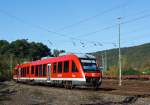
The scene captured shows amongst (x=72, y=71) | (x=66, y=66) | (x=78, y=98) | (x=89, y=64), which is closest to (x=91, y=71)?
(x=89, y=64)

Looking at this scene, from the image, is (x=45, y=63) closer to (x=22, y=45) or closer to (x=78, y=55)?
(x=78, y=55)

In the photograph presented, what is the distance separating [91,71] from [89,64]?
799 mm

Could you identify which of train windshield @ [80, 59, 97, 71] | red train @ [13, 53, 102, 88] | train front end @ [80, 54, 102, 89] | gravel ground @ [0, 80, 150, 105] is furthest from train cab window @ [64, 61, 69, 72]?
gravel ground @ [0, 80, 150, 105]

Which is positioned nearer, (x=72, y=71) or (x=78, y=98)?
(x=78, y=98)

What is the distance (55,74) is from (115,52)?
5249 inches

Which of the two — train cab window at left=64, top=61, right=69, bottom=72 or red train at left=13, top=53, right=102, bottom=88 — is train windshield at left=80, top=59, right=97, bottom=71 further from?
train cab window at left=64, top=61, right=69, bottom=72

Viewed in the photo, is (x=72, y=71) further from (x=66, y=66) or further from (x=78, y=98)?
(x=78, y=98)

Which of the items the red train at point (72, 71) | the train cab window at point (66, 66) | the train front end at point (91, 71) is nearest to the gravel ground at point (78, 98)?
the train front end at point (91, 71)

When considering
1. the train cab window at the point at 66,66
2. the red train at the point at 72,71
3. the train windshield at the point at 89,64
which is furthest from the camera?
the train cab window at the point at 66,66

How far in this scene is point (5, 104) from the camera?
18641 mm

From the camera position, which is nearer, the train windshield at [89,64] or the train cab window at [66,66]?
the train windshield at [89,64]

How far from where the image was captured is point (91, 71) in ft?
100

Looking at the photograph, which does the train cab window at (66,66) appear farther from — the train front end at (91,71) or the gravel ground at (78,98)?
the gravel ground at (78,98)

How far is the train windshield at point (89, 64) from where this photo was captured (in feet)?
100
